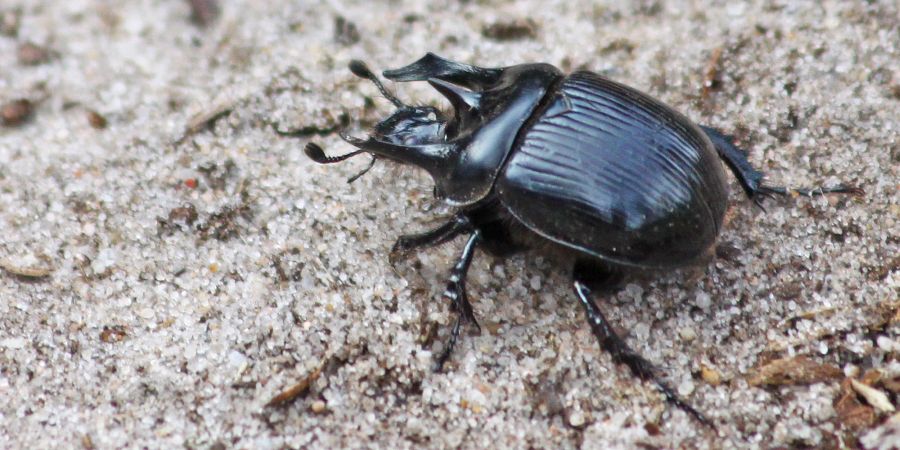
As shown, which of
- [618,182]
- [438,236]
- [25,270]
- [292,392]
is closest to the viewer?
[618,182]

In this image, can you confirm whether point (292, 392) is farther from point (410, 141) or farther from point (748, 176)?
point (748, 176)

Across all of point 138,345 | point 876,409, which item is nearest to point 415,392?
point 138,345

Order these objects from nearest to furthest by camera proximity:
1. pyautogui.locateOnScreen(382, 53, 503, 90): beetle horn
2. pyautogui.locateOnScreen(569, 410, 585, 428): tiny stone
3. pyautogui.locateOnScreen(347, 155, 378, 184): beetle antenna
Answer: pyautogui.locateOnScreen(569, 410, 585, 428): tiny stone
pyautogui.locateOnScreen(382, 53, 503, 90): beetle horn
pyautogui.locateOnScreen(347, 155, 378, 184): beetle antenna

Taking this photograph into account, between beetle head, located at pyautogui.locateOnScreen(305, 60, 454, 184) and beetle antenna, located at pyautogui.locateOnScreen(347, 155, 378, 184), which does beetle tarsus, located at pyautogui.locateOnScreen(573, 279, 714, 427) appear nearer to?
beetle head, located at pyautogui.locateOnScreen(305, 60, 454, 184)

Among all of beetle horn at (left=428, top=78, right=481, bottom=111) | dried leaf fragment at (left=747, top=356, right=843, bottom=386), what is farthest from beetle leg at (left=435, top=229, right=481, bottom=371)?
dried leaf fragment at (left=747, top=356, right=843, bottom=386)

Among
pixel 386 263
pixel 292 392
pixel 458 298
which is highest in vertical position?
pixel 458 298

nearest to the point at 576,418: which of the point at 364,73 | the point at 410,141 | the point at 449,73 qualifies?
the point at 410,141

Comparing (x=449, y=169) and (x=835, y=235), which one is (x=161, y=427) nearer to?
(x=449, y=169)
